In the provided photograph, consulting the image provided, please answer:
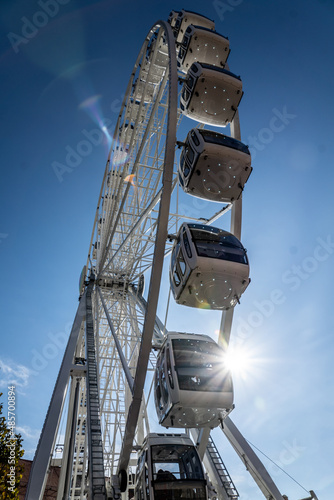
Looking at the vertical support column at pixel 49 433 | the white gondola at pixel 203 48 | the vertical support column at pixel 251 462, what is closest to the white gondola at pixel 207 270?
the vertical support column at pixel 251 462

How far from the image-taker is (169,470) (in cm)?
707

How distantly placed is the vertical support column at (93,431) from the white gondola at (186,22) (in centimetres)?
958

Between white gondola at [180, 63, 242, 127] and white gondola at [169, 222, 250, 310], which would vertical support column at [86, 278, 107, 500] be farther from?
white gondola at [180, 63, 242, 127]

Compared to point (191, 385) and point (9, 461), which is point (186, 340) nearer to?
point (191, 385)

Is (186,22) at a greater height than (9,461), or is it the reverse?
(186,22)

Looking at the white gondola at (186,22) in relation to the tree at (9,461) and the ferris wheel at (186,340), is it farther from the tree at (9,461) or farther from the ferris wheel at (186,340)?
the tree at (9,461)

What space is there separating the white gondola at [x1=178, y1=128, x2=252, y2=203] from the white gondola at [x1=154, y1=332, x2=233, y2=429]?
3323mm

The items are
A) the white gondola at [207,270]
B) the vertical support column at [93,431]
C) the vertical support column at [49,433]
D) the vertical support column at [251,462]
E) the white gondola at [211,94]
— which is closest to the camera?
the vertical support column at [49,433]

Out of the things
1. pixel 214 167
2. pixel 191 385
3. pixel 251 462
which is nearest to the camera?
pixel 191 385

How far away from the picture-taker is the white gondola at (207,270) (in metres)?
6.88

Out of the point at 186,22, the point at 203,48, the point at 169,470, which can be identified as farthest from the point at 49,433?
the point at 186,22

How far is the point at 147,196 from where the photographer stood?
12.3m

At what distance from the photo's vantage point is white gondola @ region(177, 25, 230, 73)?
1025 cm

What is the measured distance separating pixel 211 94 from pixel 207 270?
4783 mm
